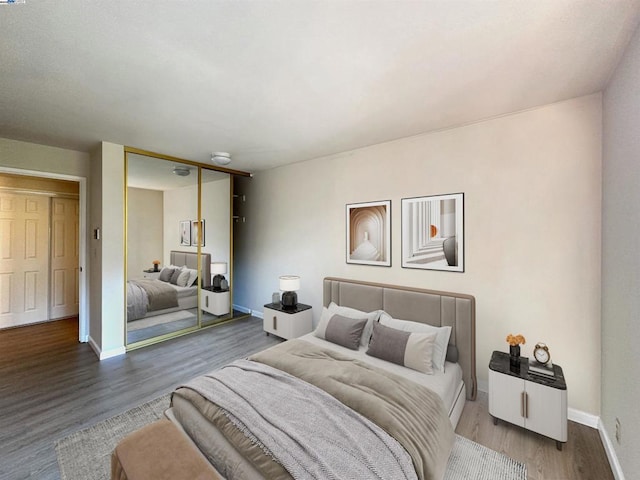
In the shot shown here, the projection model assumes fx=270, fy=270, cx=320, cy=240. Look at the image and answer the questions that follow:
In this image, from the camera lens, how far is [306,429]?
145cm

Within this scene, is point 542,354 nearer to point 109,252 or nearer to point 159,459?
point 159,459

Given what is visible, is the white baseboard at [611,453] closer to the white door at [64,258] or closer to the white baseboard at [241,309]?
the white baseboard at [241,309]

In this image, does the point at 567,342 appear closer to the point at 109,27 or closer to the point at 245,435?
the point at 245,435

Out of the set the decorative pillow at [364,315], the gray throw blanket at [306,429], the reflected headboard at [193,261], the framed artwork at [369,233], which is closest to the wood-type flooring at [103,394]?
the reflected headboard at [193,261]

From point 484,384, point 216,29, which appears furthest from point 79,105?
point 484,384

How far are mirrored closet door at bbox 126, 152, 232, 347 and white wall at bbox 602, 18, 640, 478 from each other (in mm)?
4603

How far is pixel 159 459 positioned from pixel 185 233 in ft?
11.1

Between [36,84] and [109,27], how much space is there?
113 centimetres

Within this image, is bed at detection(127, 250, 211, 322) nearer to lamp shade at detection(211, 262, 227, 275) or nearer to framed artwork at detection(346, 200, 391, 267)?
lamp shade at detection(211, 262, 227, 275)

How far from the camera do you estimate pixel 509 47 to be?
1.59 metres

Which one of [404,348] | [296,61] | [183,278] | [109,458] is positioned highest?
[296,61]

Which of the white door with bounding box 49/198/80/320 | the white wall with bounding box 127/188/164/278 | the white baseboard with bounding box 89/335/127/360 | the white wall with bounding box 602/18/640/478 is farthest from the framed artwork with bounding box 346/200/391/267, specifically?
the white door with bounding box 49/198/80/320

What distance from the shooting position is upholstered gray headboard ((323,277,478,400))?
251cm

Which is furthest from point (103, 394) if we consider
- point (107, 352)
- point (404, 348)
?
point (404, 348)
